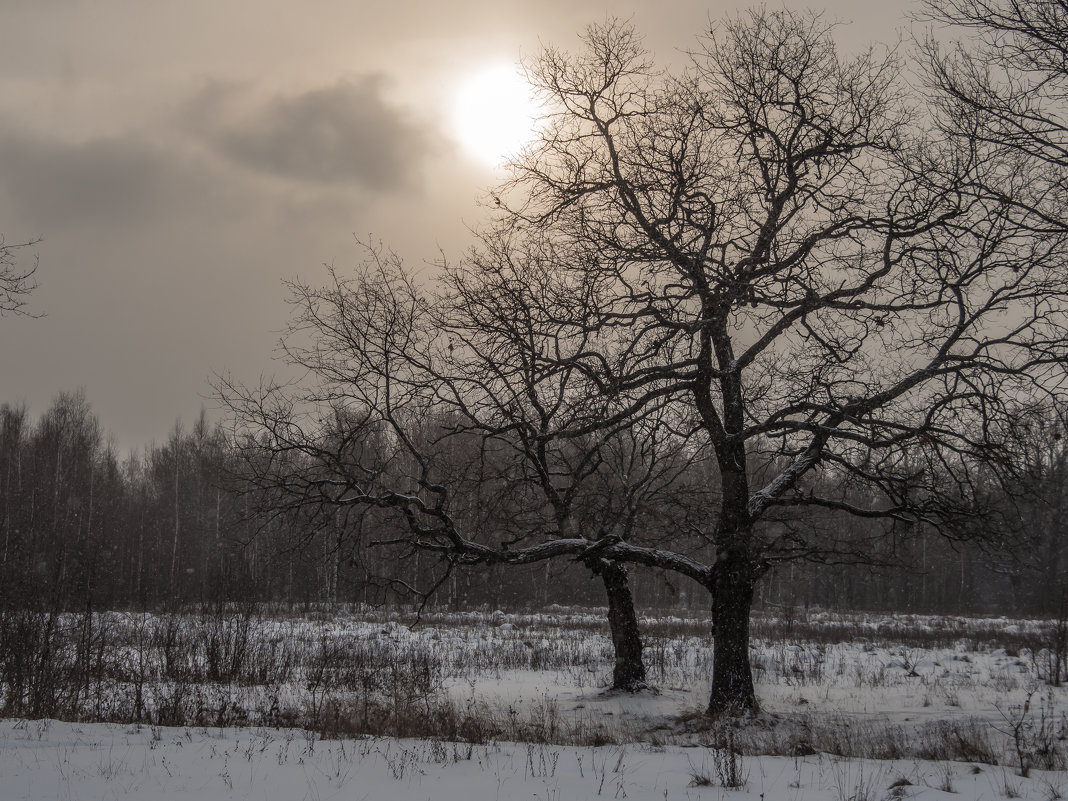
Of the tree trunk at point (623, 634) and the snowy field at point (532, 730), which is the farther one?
the tree trunk at point (623, 634)

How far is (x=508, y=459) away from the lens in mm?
13820

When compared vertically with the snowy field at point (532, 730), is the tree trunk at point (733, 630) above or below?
above

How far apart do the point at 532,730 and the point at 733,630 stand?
3.18 m

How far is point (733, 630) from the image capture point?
10781mm

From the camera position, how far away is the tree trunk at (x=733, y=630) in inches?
422

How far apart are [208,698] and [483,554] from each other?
194 inches

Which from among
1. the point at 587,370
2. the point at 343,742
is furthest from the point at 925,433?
the point at 343,742

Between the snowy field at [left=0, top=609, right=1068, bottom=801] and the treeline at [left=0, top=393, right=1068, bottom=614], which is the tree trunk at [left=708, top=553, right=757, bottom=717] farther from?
the treeline at [left=0, top=393, right=1068, bottom=614]

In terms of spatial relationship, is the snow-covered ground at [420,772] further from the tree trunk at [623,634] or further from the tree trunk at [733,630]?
the tree trunk at [623,634]

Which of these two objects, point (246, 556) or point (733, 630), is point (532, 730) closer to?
point (733, 630)

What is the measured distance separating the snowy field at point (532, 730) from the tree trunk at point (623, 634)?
0.37 metres

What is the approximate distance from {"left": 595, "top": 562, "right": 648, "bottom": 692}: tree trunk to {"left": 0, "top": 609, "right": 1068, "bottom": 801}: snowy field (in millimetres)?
375

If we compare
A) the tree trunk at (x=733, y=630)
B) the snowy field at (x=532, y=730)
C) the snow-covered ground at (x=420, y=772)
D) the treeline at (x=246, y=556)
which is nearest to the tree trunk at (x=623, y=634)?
the snowy field at (x=532, y=730)

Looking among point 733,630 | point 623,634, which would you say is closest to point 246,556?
point 623,634
